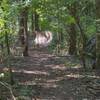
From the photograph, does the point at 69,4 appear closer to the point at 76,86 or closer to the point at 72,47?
the point at 76,86

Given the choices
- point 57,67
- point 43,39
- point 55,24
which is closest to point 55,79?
point 57,67

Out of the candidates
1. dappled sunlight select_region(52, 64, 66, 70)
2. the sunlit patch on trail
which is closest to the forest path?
dappled sunlight select_region(52, 64, 66, 70)

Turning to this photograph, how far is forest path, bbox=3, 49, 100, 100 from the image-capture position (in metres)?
7.80

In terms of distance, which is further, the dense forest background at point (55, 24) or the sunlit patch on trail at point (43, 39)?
the sunlit patch on trail at point (43, 39)

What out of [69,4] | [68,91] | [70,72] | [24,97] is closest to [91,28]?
[69,4]

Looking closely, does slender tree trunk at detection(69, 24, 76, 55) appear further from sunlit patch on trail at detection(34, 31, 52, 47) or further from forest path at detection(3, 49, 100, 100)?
sunlit patch on trail at detection(34, 31, 52, 47)

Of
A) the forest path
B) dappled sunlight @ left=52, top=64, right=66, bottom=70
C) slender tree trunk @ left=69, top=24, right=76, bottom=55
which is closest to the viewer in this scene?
the forest path

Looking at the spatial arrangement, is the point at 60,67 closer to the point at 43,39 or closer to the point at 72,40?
the point at 72,40

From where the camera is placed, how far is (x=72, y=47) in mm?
16141

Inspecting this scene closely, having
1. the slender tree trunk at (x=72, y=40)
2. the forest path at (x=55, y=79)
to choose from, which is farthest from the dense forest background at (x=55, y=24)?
the forest path at (x=55, y=79)

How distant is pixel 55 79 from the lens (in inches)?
369

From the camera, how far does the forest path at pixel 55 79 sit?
7805 mm

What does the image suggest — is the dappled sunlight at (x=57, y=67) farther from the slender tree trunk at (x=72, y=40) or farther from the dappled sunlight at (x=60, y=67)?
the slender tree trunk at (x=72, y=40)

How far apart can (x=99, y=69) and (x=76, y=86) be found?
83.4 inches
